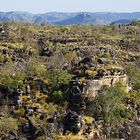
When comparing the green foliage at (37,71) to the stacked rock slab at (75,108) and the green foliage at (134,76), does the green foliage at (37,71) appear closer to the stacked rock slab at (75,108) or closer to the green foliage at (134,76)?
the stacked rock slab at (75,108)

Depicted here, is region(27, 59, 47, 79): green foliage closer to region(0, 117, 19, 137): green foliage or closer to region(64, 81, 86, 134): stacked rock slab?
region(64, 81, 86, 134): stacked rock slab

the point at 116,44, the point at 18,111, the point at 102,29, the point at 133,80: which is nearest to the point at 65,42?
the point at 116,44

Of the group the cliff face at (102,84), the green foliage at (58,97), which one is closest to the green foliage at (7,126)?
the green foliage at (58,97)

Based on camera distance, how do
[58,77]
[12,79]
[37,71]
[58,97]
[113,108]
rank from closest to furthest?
[113,108] < [58,97] < [12,79] < [58,77] < [37,71]

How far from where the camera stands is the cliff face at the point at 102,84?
270 feet

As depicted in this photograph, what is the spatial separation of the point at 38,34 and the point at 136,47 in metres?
34.2

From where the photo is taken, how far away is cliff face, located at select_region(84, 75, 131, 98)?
82.4 metres

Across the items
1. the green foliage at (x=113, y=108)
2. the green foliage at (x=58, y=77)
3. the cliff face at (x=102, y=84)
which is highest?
the green foliage at (x=58, y=77)

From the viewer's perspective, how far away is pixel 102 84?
8519 cm

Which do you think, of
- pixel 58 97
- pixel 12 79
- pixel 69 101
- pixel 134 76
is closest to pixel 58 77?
pixel 58 97

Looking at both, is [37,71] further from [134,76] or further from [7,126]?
[7,126]

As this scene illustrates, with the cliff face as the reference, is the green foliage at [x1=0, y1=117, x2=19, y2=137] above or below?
below

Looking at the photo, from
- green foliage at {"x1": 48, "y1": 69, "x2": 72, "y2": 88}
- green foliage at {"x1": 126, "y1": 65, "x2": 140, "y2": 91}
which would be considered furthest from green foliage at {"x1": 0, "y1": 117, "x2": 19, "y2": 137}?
green foliage at {"x1": 126, "y1": 65, "x2": 140, "y2": 91}

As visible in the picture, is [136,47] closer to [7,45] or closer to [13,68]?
[7,45]
